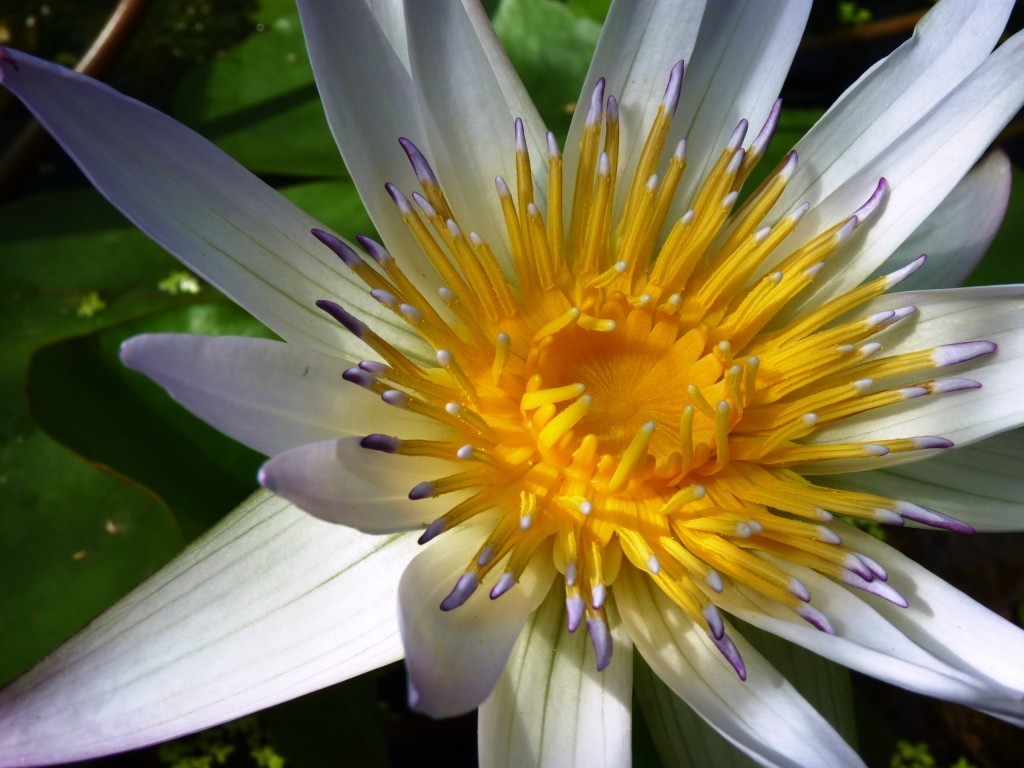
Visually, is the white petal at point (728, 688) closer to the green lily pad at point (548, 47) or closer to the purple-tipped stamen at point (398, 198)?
the purple-tipped stamen at point (398, 198)

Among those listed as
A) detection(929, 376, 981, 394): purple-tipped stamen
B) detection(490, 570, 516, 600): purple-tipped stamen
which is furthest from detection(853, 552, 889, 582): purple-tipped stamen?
detection(490, 570, 516, 600): purple-tipped stamen

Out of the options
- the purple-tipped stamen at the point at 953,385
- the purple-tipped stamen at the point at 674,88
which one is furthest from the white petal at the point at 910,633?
the purple-tipped stamen at the point at 674,88

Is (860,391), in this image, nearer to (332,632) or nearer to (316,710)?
(332,632)

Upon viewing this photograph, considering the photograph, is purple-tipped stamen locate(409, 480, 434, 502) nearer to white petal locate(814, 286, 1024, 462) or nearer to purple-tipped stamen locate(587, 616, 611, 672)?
purple-tipped stamen locate(587, 616, 611, 672)

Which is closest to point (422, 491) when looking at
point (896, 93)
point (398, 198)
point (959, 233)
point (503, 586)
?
point (503, 586)

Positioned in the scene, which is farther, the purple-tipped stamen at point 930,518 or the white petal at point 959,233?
the white petal at point 959,233
